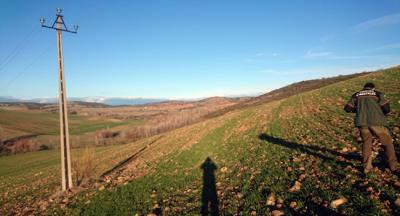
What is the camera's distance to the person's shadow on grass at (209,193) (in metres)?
9.29

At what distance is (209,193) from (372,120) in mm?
6523

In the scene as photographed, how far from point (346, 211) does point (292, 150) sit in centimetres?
767

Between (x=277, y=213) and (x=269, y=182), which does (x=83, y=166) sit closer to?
(x=269, y=182)

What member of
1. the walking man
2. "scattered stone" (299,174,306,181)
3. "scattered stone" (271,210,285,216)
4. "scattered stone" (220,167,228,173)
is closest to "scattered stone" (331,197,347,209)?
"scattered stone" (271,210,285,216)

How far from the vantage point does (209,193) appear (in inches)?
436

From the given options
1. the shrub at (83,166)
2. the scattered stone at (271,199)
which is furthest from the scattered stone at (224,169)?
the shrub at (83,166)

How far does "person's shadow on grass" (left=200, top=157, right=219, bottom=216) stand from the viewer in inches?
366

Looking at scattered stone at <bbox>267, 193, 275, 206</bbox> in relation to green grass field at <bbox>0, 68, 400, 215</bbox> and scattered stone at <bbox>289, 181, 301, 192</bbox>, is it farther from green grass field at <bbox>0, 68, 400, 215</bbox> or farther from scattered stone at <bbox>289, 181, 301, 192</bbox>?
scattered stone at <bbox>289, 181, 301, 192</bbox>

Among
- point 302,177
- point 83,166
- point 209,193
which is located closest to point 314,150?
point 302,177

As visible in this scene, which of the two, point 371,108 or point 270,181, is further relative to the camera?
point 270,181

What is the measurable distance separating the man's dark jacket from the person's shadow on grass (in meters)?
5.64

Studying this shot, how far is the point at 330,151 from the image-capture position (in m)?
12.1

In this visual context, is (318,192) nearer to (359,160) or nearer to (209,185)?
(359,160)

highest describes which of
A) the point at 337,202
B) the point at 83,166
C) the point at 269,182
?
the point at 337,202
